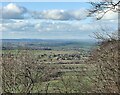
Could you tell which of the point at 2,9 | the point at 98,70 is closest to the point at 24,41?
the point at 2,9

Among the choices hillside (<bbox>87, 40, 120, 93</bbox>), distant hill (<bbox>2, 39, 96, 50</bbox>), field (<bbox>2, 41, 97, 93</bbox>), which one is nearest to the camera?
hillside (<bbox>87, 40, 120, 93</bbox>)

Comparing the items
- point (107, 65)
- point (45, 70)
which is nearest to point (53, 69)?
point (45, 70)

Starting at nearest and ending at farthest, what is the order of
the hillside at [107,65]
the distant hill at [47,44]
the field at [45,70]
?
the hillside at [107,65], the distant hill at [47,44], the field at [45,70]

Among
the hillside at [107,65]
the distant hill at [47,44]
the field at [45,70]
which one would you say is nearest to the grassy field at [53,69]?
the field at [45,70]

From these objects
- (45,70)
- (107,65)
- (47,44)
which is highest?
(47,44)

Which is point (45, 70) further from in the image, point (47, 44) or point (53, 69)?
point (47, 44)

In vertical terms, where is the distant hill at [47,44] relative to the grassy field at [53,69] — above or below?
above

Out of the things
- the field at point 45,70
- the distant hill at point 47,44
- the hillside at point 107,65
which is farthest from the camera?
the field at point 45,70

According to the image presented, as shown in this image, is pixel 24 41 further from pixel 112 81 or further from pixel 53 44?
pixel 112 81

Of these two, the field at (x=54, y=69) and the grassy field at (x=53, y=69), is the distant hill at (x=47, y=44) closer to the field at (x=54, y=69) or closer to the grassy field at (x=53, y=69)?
the field at (x=54, y=69)

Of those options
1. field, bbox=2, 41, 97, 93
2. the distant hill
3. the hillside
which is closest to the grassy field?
field, bbox=2, 41, 97, 93

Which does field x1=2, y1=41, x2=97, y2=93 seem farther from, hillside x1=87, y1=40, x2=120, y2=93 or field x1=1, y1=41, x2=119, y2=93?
hillside x1=87, y1=40, x2=120, y2=93

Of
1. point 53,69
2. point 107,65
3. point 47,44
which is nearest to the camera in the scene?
point 107,65
